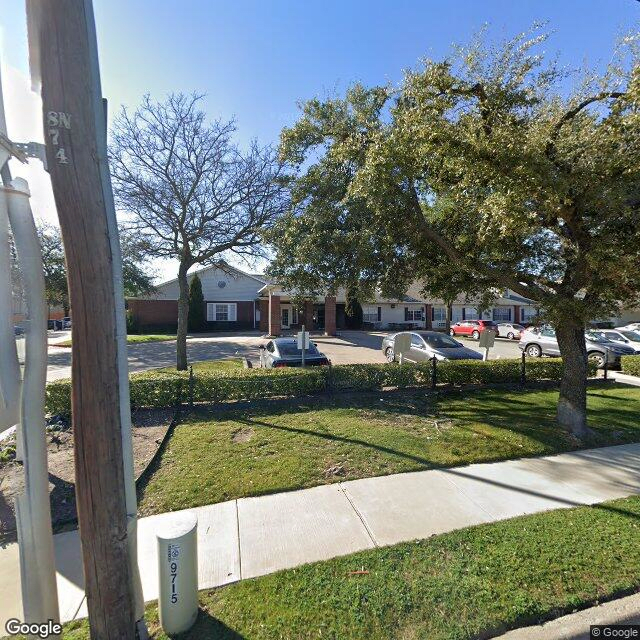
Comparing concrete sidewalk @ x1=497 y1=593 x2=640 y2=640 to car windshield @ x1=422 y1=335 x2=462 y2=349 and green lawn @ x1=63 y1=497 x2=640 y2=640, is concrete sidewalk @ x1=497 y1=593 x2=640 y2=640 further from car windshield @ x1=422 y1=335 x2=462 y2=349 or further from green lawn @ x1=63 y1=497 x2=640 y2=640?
car windshield @ x1=422 y1=335 x2=462 y2=349

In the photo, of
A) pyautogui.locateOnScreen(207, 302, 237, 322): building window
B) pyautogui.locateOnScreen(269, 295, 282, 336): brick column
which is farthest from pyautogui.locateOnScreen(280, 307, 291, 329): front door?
pyautogui.locateOnScreen(207, 302, 237, 322): building window

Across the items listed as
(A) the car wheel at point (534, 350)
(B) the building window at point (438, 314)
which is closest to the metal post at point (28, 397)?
(A) the car wheel at point (534, 350)

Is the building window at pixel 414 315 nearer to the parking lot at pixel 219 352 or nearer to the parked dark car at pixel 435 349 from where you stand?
the parking lot at pixel 219 352

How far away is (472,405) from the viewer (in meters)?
7.98

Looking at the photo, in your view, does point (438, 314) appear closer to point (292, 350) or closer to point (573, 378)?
point (292, 350)

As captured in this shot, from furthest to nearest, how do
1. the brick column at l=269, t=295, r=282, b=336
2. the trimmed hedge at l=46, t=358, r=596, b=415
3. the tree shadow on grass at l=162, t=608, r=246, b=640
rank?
the brick column at l=269, t=295, r=282, b=336 → the trimmed hedge at l=46, t=358, r=596, b=415 → the tree shadow on grass at l=162, t=608, r=246, b=640

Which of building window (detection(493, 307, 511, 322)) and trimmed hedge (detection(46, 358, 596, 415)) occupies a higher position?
building window (detection(493, 307, 511, 322))

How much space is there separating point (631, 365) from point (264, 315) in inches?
997

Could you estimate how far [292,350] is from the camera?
1030 cm

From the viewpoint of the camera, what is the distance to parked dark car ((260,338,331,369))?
385 inches

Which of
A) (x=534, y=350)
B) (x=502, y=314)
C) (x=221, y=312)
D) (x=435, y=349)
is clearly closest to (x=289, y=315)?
(x=221, y=312)

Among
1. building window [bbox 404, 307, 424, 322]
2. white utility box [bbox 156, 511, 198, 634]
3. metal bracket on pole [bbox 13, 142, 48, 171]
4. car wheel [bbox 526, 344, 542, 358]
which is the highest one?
metal bracket on pole [bbox 13, 142, 48, 171]

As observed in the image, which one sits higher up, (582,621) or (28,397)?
(28,397)

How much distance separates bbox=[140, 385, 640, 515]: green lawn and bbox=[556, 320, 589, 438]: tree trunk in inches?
11.4
